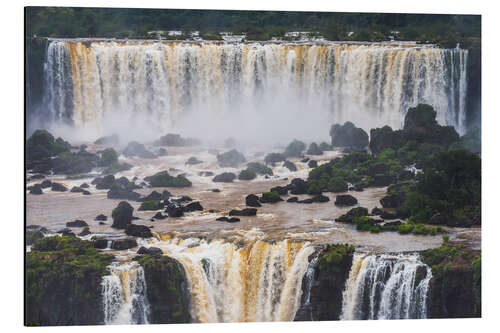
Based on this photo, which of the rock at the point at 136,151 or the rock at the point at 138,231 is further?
the rock at the point at 136,151

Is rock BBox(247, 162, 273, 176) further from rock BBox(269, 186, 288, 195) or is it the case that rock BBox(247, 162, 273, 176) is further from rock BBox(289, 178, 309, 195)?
rock BBox(289, 178, 309, 195)

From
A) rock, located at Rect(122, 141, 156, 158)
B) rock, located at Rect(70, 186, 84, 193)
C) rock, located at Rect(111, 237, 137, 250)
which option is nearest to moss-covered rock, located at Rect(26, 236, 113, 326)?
rock, located at Rect(111, 237, 137, 250)

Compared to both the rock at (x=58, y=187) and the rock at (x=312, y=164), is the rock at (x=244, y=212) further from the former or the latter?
the rock at (x=58, y=187)

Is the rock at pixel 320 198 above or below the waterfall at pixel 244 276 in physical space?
above

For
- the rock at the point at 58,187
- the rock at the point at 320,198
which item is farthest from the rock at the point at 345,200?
the rock at the point at 58,187

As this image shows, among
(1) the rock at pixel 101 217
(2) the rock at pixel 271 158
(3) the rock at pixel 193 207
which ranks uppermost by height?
(2) the rock at pixel 271 158

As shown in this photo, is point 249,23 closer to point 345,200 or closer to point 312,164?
point 312,164

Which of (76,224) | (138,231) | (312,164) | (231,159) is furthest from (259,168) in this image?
(76,224)
